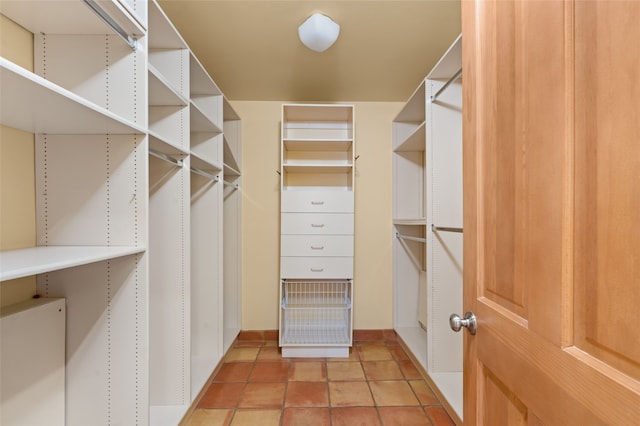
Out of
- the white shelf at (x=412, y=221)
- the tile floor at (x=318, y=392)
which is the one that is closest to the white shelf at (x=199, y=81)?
the white shelf at (x=412, y=221)

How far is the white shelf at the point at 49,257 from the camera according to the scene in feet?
2.51

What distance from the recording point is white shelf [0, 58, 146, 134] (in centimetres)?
76

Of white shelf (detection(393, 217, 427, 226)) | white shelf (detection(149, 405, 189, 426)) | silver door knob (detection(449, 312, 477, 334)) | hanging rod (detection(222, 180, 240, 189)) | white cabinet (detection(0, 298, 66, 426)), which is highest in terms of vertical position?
hanging rod (detection(222, 180, 240, 189))

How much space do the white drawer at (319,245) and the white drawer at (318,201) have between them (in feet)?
0.70

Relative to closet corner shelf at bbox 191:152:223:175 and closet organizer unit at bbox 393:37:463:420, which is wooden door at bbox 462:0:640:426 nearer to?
closet organizer unit at bbox 393:37:463:420

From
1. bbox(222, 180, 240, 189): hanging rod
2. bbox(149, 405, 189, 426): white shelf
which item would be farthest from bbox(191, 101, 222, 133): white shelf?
bbox(149, 405, 189, 426): white shelf

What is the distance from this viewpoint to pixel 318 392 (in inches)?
79.4

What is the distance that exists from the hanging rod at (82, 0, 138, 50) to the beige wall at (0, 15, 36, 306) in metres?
0.35

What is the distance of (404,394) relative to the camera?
2.01 m

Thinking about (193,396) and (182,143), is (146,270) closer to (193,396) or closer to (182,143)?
(182,143)

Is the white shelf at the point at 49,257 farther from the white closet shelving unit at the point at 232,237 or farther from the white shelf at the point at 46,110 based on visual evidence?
the white closet shelving unit at the point at 232,237

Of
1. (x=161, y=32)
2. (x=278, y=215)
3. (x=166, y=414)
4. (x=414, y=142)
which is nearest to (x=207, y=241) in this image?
(x=278, y=215)

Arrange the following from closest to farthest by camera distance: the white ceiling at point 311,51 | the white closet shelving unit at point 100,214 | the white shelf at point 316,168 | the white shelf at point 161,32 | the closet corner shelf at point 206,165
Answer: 1. the white closet shelving unit at point 100,214
2. the white shelf at point 161,32
3. the white ceiling at point 311,51
4. the closet corner shelf at point 206,165
5. the white shelf at point 316,168

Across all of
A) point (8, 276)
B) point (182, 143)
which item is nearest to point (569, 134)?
point (8, 276)
